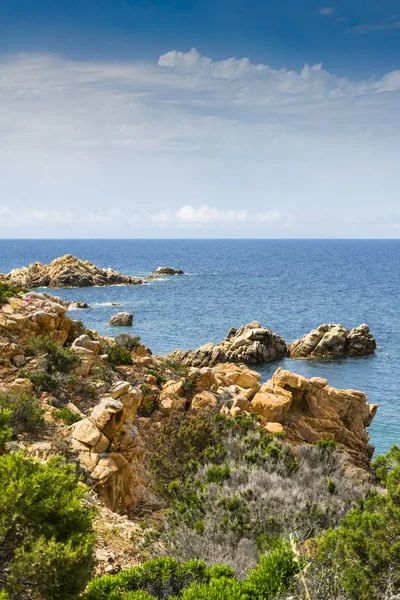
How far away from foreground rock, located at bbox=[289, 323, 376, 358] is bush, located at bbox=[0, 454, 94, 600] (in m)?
53.9

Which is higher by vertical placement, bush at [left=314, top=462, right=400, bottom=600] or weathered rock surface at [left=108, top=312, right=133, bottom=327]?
bush at [left=314, top=462, right=400, bottom=600]

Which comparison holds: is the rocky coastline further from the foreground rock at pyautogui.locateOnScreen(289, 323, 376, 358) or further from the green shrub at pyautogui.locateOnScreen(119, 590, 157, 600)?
the foreground rock at pyautogui.locateOnScreen(289, 323, 376, 358)

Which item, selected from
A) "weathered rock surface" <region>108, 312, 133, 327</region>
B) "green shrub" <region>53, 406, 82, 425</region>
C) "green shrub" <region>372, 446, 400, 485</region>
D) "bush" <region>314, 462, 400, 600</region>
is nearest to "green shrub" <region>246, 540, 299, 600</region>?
"bush" <region>314, 462, 400, 600</region>

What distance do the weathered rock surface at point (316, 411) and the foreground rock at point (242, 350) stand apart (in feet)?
70.9

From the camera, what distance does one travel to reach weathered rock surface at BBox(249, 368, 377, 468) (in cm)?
2848

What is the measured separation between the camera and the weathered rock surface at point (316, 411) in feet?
93.5

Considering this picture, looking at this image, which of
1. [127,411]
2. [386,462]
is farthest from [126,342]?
[386,462]

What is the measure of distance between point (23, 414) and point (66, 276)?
8703cm

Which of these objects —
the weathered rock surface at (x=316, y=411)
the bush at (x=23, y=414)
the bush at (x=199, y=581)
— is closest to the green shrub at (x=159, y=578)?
the bush at (x=199, y=581)

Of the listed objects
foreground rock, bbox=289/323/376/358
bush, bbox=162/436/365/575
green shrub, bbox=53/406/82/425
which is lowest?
foreground rock, bbox=289/323/376/358

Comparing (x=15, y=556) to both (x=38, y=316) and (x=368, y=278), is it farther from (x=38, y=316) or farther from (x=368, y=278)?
(x=368, y=278)

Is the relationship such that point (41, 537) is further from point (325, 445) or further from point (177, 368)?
point (177, 368)

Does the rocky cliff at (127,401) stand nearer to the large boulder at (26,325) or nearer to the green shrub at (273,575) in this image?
the large boulder at (26,325)

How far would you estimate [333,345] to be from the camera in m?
60.7
